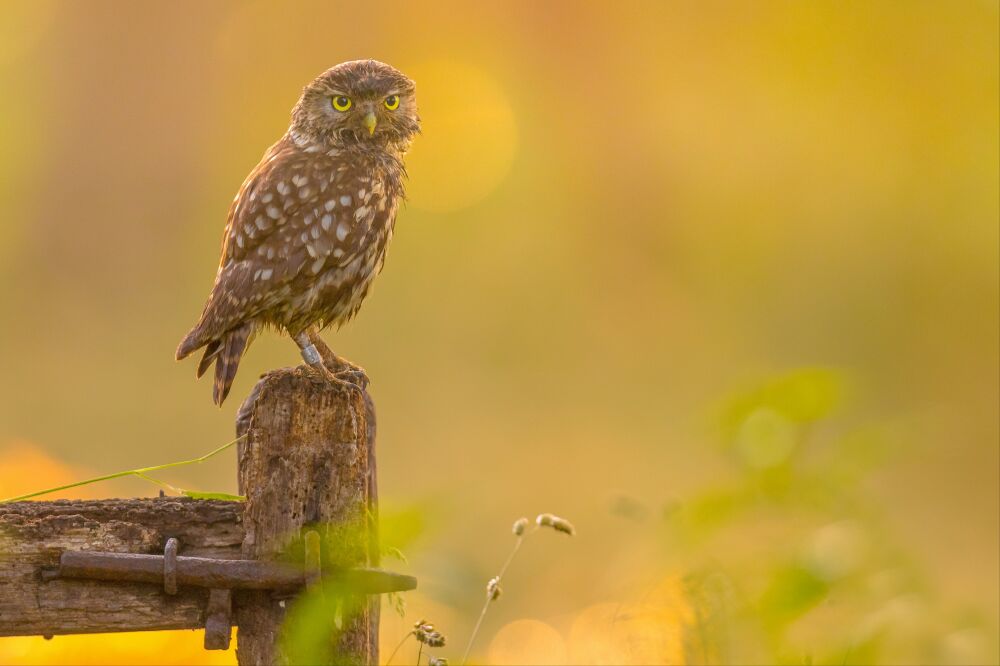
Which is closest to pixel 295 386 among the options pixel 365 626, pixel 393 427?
pixel 365 626

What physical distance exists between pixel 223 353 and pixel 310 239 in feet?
1.47

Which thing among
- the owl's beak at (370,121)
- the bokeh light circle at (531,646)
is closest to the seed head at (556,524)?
the bokeh light circle at (531,646)

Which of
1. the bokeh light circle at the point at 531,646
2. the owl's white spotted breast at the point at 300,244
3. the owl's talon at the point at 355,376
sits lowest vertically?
the bokeh light circle at the point at 531,646

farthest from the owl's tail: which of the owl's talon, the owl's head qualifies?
the owl's head

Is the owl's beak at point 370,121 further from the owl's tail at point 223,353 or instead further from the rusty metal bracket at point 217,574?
the rusty metal bracket at point 217,574

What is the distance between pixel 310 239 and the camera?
3.67 metres

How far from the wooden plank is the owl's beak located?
2010 mm

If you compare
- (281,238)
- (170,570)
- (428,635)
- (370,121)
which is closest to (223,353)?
(281,238)

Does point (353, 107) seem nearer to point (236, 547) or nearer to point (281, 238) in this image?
point (281, 238)

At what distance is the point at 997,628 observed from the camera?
5.21 feet

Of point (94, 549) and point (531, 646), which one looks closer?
point (94, 549)

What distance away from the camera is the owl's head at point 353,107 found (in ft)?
13.4

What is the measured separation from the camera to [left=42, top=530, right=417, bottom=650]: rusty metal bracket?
2205 millimetres

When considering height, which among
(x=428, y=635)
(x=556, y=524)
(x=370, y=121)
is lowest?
(x=428, y=635)
